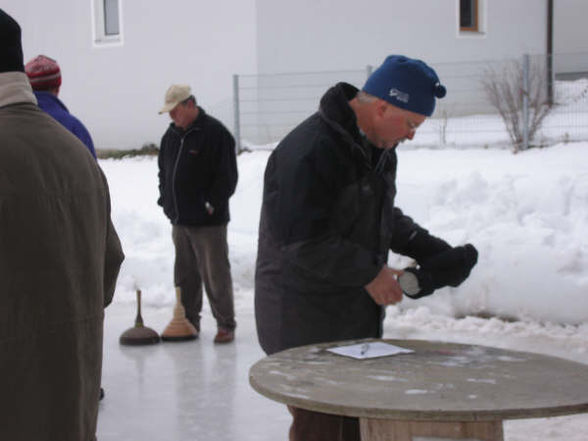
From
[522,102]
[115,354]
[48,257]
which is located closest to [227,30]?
[522,102]

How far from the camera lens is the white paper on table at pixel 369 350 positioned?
3.21m

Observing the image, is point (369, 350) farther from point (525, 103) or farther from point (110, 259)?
point (525, 103)

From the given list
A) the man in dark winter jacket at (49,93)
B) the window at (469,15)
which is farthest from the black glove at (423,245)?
the window at (469,15)

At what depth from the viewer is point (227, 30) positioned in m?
14.2

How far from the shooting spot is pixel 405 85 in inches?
133

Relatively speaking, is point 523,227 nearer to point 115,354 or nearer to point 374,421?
point 115,354

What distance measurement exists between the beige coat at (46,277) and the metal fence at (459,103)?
9.97 m

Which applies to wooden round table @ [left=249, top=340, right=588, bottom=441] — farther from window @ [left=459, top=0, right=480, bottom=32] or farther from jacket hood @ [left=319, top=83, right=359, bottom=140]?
window @ [left=459, top=0, right=480, bottom=32]

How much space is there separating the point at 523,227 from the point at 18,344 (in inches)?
249

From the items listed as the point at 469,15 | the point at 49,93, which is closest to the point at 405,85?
the point at 49,93

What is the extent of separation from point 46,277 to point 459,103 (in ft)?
42.5

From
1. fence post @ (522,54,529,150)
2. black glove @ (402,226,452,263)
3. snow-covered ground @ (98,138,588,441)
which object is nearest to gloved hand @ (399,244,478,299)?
black glove @ (402,226,452,263)

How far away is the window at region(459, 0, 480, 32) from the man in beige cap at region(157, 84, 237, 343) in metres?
9.71

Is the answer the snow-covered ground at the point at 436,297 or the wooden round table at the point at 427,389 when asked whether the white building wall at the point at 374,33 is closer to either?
the snow-covered ground at the point at 436,297
